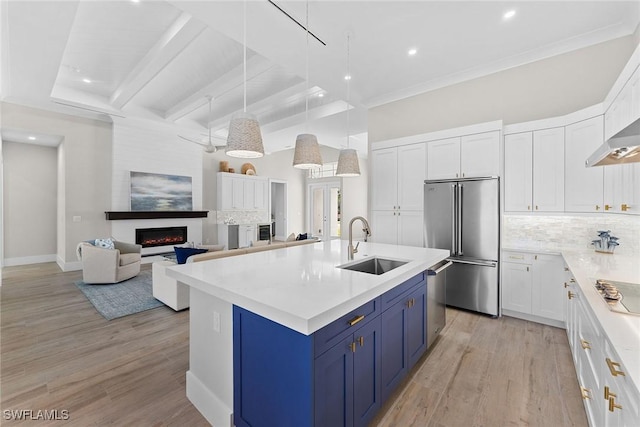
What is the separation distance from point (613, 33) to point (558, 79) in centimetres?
58

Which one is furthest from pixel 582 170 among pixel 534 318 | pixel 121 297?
pixel 121 297

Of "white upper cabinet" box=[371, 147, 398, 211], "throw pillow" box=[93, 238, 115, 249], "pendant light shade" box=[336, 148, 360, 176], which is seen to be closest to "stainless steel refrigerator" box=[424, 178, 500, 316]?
"white upper cabinet" box=[371, 147, 398, 211]

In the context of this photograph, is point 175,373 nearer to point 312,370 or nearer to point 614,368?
point 312,370

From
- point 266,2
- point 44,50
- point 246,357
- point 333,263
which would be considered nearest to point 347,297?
point 246,357

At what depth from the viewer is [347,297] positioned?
4.48ft

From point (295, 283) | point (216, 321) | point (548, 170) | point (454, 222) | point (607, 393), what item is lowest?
point (607, 393)

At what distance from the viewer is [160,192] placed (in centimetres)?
681

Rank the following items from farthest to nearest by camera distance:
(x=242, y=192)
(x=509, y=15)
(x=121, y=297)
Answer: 1. (x=242, y=192)
2. (x=121, y=297)
3. (x=509, y=15)

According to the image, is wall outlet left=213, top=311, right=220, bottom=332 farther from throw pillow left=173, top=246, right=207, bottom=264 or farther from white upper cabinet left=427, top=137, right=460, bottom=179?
white upper cabinet left=427, top=137, right=460, bottom=179

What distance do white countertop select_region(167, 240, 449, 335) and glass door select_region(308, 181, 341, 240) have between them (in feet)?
23.8

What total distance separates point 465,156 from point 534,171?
793mm

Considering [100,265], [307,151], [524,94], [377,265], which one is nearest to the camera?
[307,151]

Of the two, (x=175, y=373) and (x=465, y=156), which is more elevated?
(x=465, y=156)

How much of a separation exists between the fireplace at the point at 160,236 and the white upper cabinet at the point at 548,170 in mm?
7419
